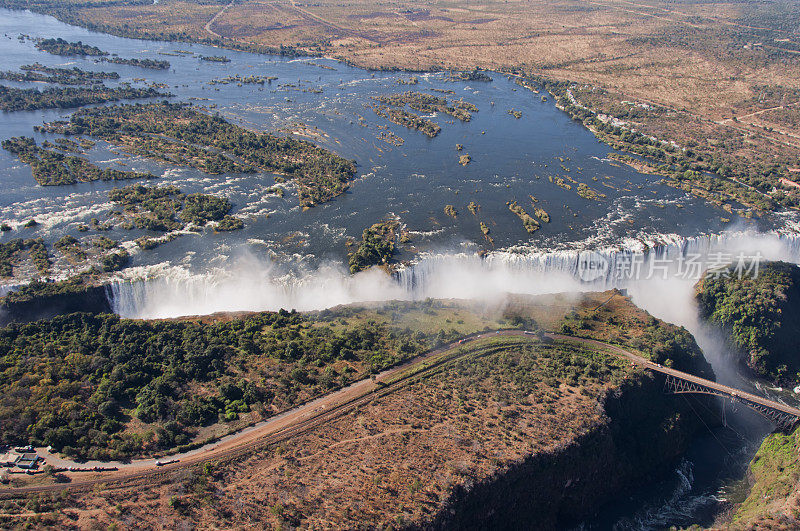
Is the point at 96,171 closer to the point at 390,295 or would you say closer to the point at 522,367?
the point at 390,295

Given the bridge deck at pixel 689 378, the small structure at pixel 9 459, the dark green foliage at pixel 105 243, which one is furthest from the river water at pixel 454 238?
the small structure at pixel 9 459

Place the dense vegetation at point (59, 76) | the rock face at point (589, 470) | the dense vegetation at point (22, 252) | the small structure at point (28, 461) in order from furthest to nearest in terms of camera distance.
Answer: the dense vegetation at point (59, 76), the dense vegetation at point (22, 252), the rock face at point (589, 470), the small structure at point (28, 461)

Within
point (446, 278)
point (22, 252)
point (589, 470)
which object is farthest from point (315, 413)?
point (22, 252)

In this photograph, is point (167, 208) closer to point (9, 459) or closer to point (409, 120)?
point (9, 459)

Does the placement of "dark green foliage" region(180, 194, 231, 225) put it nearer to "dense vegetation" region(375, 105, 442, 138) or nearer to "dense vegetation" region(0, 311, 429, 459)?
"dense vegetation" region(0, 311, 429, 459)

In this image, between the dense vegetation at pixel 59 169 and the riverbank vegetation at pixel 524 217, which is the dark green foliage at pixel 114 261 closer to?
the dense vegetation at pixel 59 169

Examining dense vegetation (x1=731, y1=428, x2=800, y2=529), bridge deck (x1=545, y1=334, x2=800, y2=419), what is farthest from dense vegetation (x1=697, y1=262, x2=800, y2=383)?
dense vegetation (x1=731, y1=428, x2=800, y2=529)
